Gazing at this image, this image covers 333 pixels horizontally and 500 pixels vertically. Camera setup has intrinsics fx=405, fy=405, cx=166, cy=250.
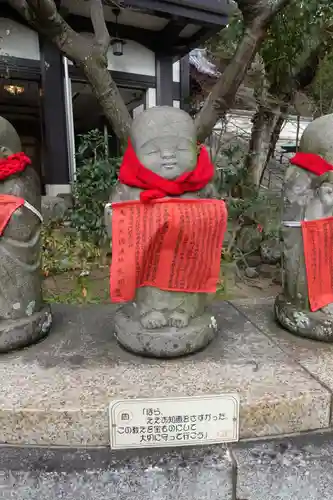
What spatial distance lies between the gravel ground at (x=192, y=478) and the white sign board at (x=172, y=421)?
46mm

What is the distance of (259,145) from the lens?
485 cm

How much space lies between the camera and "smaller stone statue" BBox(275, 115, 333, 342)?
5.15 ft

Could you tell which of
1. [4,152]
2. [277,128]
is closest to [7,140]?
[4,152]

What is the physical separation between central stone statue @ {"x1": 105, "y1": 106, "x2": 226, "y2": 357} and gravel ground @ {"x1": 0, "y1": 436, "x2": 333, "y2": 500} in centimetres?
41

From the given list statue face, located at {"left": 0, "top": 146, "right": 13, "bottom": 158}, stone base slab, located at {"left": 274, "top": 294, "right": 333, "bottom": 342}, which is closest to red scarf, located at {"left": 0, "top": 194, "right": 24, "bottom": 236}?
statue face, located at {"left": 0, "top": 146, "right": 13, "bottom": 158}

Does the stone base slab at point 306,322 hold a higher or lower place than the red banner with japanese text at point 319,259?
lower

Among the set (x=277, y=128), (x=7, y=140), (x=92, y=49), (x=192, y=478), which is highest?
(x=92, y=49)

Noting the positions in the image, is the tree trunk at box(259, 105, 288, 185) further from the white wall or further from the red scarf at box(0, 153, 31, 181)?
the red scarf at box(0, 153, 31, 181)

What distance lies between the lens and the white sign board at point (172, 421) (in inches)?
49.0

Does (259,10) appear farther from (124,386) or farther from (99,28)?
(124,386)

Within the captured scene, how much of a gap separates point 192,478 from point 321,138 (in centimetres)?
128

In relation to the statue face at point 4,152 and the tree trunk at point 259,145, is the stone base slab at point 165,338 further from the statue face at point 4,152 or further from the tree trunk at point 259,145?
the tree trunk at point 259,145

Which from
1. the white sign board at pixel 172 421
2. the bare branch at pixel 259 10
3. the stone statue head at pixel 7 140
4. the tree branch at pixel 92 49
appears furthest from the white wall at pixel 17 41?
the white sign board at pixel 172 421

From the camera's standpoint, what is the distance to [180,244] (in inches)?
58.9
